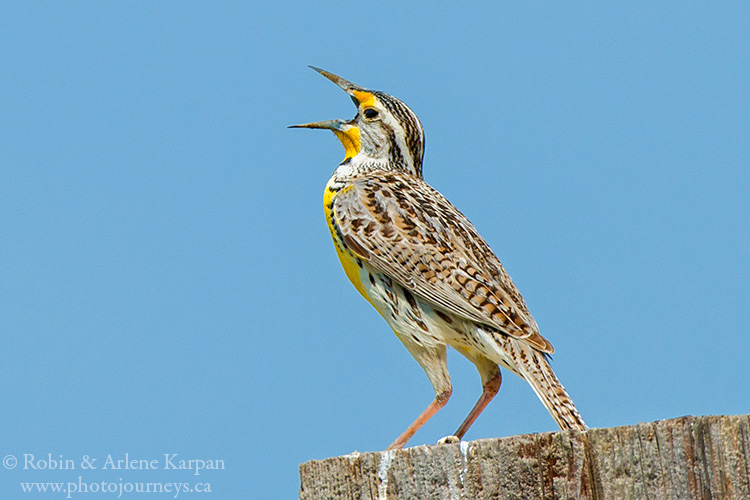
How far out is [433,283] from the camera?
609 centimetres

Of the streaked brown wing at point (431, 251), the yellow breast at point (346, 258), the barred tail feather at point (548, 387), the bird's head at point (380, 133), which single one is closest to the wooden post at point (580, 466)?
the barred tail feather at point (548, 387)

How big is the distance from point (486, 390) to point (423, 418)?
0.50m

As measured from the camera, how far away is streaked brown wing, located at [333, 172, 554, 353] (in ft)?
19.5

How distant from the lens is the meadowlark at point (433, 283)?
231 inches

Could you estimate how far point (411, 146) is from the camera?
748 cm

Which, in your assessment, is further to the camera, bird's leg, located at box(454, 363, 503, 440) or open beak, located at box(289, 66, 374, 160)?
open beak, located at box(289, 66, 374, 160)

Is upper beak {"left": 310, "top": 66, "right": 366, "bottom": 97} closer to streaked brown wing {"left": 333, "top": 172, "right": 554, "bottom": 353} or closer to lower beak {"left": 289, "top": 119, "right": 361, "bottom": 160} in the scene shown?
lower beak {"left": 289, "top": 119, "right": 361, "bottom": 160}

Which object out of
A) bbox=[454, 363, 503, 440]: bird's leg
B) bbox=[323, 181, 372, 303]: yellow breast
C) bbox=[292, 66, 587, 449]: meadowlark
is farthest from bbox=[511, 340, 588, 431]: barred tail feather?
bbox=[323, 181, 372, 303]: yellow breast

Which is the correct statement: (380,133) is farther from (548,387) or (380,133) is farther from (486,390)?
(548,387)

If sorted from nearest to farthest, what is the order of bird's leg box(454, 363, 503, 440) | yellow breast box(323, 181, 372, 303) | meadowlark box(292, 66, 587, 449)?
meadowlark box(292, 66, 587, 449), bird's leg box(454, 363, 503, 440), yellow breast box(323, 181, 372, 303)

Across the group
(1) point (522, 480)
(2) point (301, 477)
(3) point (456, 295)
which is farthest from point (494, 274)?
(1) point (522, 480)

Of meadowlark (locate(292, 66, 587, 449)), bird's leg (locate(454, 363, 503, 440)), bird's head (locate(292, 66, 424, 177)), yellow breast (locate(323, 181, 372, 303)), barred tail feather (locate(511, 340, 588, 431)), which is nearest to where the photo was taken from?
barred tail feather (locate(511, 340, 588, 431))

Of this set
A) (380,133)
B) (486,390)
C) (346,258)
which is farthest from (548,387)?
(380,133)

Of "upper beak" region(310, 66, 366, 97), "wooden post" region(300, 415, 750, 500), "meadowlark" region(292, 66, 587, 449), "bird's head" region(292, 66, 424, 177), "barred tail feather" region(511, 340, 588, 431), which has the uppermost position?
"upper beak" region(310, 66, 366, 97)
